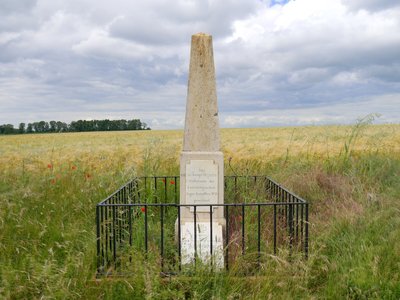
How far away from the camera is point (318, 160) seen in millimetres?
9391

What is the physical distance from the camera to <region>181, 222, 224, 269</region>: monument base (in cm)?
379

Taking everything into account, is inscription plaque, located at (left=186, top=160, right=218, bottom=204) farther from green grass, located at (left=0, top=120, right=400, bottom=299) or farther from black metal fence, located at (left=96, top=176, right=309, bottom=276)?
green grass, located at (left=0, top=120, right=400, bottom=299)

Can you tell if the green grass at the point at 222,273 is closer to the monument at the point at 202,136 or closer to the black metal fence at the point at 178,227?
the black metal fence at the point at 178,227

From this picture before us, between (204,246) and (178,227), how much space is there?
1.88 ft

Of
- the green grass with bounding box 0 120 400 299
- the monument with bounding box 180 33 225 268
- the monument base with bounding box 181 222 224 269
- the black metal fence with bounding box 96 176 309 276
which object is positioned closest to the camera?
the green grass with bounding box 0 120 400 299

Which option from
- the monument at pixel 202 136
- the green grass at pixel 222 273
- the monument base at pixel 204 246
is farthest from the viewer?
the monument at pixel 202 136

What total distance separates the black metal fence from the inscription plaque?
0.15 metres

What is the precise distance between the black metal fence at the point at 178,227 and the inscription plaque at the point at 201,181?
0.49ft

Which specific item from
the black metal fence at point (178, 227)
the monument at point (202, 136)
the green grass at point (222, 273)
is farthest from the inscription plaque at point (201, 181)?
the green grass at point (222, 273)

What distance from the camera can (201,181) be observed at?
5273 millimetres

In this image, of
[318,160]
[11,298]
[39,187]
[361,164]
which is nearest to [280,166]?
[318,160]

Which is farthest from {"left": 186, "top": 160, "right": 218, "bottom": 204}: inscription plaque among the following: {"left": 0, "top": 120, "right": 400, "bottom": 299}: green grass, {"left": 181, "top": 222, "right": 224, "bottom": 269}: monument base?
{"left": 0, "top": 120, "right": 400, "bottom": 299}: green grass

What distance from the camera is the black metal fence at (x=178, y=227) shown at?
403 cm

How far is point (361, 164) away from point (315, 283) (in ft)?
17.1
